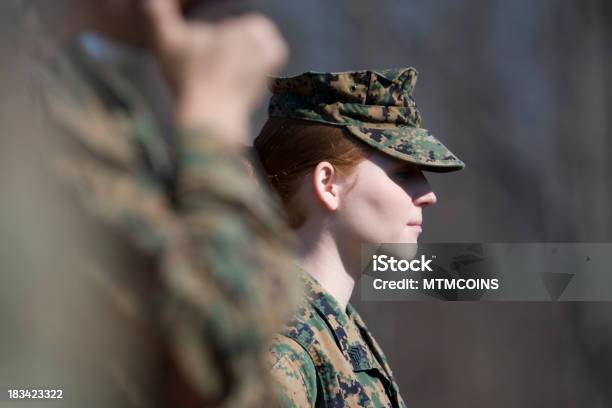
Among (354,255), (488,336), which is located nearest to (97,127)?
(354,255)

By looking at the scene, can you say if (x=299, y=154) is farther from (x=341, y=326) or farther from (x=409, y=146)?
(x=341, y=326)

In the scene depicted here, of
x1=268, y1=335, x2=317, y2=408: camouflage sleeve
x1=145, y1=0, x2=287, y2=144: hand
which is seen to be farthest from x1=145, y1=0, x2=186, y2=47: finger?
x1=268, y1=335, x2=317, y2=408: camouflage sleeve

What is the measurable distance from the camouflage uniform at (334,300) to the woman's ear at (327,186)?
7 centimetres

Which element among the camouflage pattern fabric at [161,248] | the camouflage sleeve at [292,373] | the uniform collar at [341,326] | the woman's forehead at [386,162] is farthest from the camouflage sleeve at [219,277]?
the woman's forehead at [386,162]

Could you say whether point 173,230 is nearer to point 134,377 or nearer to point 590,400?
point 134,377

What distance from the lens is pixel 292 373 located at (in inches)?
41.6

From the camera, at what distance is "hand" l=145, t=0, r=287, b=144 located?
0.43 meters

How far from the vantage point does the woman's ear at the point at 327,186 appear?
131cm

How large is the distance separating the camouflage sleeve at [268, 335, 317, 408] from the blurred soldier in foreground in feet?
1.85

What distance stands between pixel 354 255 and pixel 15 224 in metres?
0.89

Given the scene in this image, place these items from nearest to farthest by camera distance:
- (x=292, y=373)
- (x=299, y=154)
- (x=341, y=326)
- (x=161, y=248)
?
(x=161, y=248)
(x=292, y=373)
(x=341, y=326)
(x=299, y=154)

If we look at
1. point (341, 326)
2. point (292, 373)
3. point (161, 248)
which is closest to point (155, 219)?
point (161, 248)

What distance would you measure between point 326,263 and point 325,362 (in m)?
0.20

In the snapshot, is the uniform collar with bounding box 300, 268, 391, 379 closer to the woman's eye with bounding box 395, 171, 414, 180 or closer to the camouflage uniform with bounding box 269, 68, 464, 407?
the camouflage uniform with bounding box 269, 68, 464, 407
